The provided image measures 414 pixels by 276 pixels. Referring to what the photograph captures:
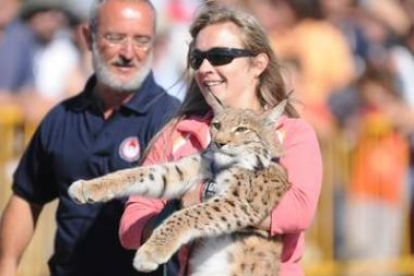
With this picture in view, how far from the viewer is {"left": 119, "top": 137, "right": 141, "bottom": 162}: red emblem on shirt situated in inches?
251

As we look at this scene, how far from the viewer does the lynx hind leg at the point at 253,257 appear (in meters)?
5.07

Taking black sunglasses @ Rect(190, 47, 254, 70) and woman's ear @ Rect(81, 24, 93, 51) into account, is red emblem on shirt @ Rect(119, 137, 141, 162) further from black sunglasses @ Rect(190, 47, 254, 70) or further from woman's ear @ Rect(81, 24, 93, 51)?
black sunglasses @ Rect(190, 47, 254, 70)

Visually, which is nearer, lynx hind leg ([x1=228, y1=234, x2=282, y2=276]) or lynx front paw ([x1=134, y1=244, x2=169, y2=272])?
lynx front paw ([x1=134, y1=244, x2=169, y2=272])

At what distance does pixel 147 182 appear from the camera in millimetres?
5125

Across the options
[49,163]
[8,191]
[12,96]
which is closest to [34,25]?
[12,96]

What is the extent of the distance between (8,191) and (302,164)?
4464 millimetres

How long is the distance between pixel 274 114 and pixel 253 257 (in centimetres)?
52

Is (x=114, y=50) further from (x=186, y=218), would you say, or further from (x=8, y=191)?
(x=8, y=191)

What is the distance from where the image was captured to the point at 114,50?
654 cm

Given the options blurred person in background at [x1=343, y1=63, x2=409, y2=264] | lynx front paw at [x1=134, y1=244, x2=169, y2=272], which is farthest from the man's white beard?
blurred person in background at [x1=343, y1=63, x2=409, y2=264]

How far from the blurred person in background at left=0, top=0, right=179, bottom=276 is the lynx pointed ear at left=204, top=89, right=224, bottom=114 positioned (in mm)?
984

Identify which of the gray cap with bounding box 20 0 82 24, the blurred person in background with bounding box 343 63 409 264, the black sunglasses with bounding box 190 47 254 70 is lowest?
the blurred person in background with bounding box 343 63 409 264

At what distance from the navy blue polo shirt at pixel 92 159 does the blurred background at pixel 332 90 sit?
3.26 m

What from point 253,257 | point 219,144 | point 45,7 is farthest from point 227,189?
point 45,7
